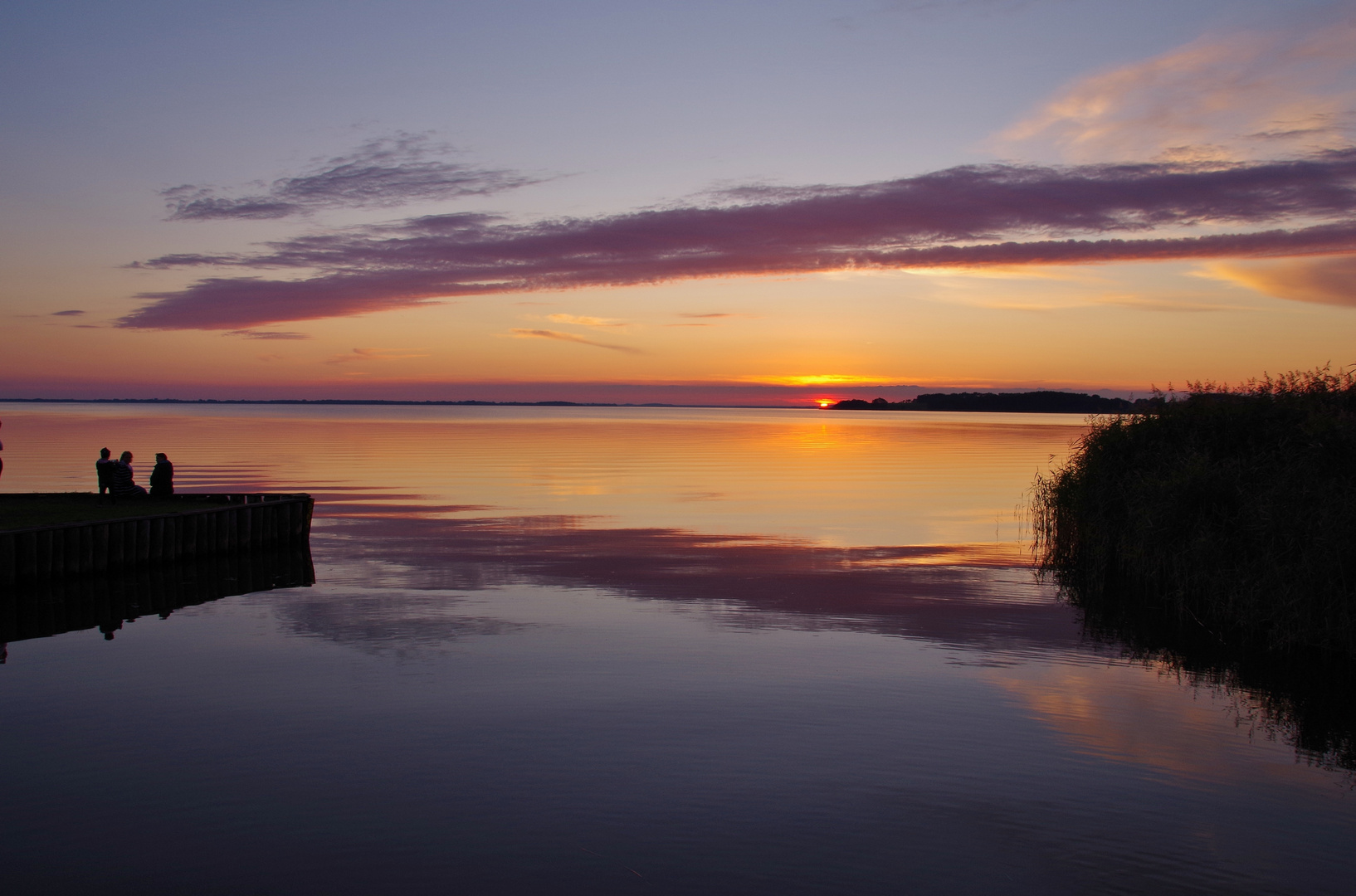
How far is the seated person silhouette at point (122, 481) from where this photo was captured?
28516 mm

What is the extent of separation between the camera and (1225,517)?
70.0 feet

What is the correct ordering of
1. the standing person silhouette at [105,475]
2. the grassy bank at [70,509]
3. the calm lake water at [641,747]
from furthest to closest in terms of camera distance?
the standing person silhouette at [105,475] → the grassy bank at [70,509] → the calm lake water at [641,747]

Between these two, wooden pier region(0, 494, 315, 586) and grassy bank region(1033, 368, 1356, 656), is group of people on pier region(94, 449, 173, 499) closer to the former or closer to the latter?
wooden pier region(0, 494, 315, 586)

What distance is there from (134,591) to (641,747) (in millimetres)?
15048

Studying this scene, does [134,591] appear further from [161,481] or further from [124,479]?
[161,481]

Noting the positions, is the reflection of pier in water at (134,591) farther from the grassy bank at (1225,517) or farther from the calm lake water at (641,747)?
the grassy bank at (1225,517)

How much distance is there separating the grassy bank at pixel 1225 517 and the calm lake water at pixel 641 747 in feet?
8.27

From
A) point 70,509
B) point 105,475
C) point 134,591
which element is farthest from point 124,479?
point 134,591

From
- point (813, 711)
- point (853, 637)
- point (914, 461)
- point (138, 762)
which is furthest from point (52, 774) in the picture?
point (914, 461)

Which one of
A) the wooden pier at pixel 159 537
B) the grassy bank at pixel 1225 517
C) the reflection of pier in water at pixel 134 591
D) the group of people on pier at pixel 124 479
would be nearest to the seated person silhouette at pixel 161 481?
the group of people on pier at pixel 124 479

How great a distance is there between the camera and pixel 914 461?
226 feet

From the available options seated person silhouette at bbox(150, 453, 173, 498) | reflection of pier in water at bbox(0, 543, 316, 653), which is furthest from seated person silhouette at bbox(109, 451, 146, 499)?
reflection of pier in water at bbox(0, 543, 316, 653)

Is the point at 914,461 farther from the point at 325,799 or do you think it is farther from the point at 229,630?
the point at 325,799

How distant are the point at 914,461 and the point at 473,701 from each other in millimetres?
58402
